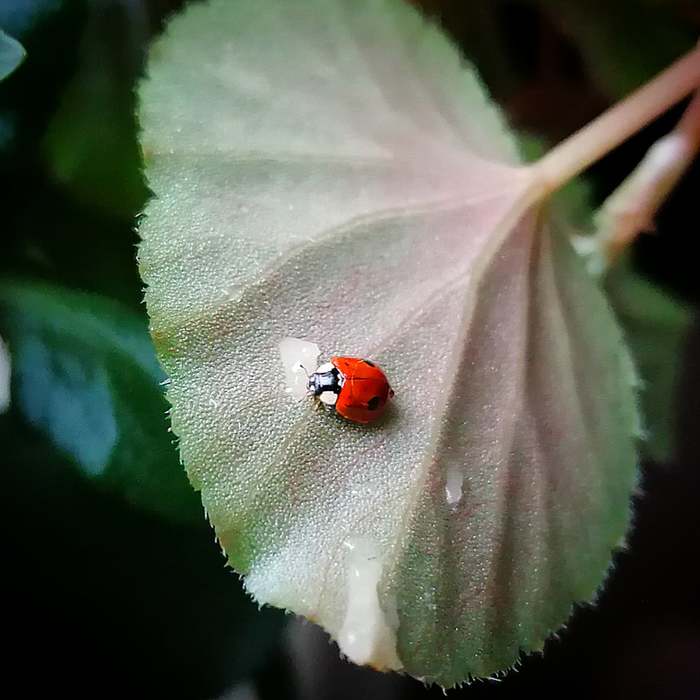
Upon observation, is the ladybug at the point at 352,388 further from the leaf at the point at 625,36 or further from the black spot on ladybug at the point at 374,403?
the leaf at the point at 625,36

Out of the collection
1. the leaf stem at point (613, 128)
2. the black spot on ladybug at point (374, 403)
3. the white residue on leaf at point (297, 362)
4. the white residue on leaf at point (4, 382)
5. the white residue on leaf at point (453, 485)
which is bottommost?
the white residue on leaf at point (4, 382)

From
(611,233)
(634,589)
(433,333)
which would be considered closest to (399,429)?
(433,333)

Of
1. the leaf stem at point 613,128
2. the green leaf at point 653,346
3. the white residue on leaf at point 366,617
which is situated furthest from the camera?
the green leaf at point 653,346

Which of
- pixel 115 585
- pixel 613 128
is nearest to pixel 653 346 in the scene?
pixel 613 128

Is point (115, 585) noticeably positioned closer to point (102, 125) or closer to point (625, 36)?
point (102, 125)

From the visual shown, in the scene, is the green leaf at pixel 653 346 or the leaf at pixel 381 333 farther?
the green leaf at pixel 653 346

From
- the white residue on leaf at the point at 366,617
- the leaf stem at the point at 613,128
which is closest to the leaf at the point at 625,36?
the leaf stem at the point at 613,128

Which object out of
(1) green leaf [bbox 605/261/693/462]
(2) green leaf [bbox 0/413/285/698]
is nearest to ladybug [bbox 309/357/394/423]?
(2) green leaf [bbox 0/413/285/698]

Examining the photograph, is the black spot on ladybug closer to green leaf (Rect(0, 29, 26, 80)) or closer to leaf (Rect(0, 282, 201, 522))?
leaf (Rect(0, 282, 201, 522))
